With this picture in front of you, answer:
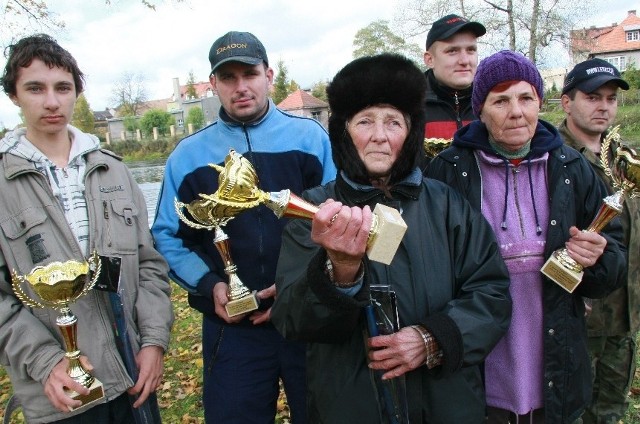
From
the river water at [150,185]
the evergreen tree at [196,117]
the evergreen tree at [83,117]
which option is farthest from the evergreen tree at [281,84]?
the river water at [150,185]

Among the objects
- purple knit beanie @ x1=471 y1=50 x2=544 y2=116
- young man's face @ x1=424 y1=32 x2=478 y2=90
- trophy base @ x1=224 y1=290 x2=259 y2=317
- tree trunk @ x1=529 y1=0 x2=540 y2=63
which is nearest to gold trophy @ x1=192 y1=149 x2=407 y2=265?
trophy base @ x1=224 y1=290 x2=259 y2=317

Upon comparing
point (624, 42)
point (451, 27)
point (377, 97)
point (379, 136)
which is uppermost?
point (624, 42)

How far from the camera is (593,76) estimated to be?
3373 millimetres

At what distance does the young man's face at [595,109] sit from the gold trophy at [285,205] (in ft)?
7.91

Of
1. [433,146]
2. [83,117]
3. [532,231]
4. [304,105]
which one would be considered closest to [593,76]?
[433,146]

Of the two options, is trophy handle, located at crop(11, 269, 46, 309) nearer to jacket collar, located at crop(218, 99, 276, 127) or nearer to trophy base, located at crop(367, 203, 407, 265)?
jacket collar, located at crop(218, 99, 276, 127)

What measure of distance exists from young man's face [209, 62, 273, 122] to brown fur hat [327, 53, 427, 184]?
0.80 m

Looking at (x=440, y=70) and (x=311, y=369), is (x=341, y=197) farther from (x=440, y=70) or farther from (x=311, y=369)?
(x=440, y=70)

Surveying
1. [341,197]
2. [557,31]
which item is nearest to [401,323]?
[341,197]

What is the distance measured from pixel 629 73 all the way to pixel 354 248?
37.6 metres

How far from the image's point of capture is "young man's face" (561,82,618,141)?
11.1 ft

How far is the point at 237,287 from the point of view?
8.79ft

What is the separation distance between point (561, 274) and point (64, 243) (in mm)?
2342

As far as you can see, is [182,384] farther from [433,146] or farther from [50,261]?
[433,146]
